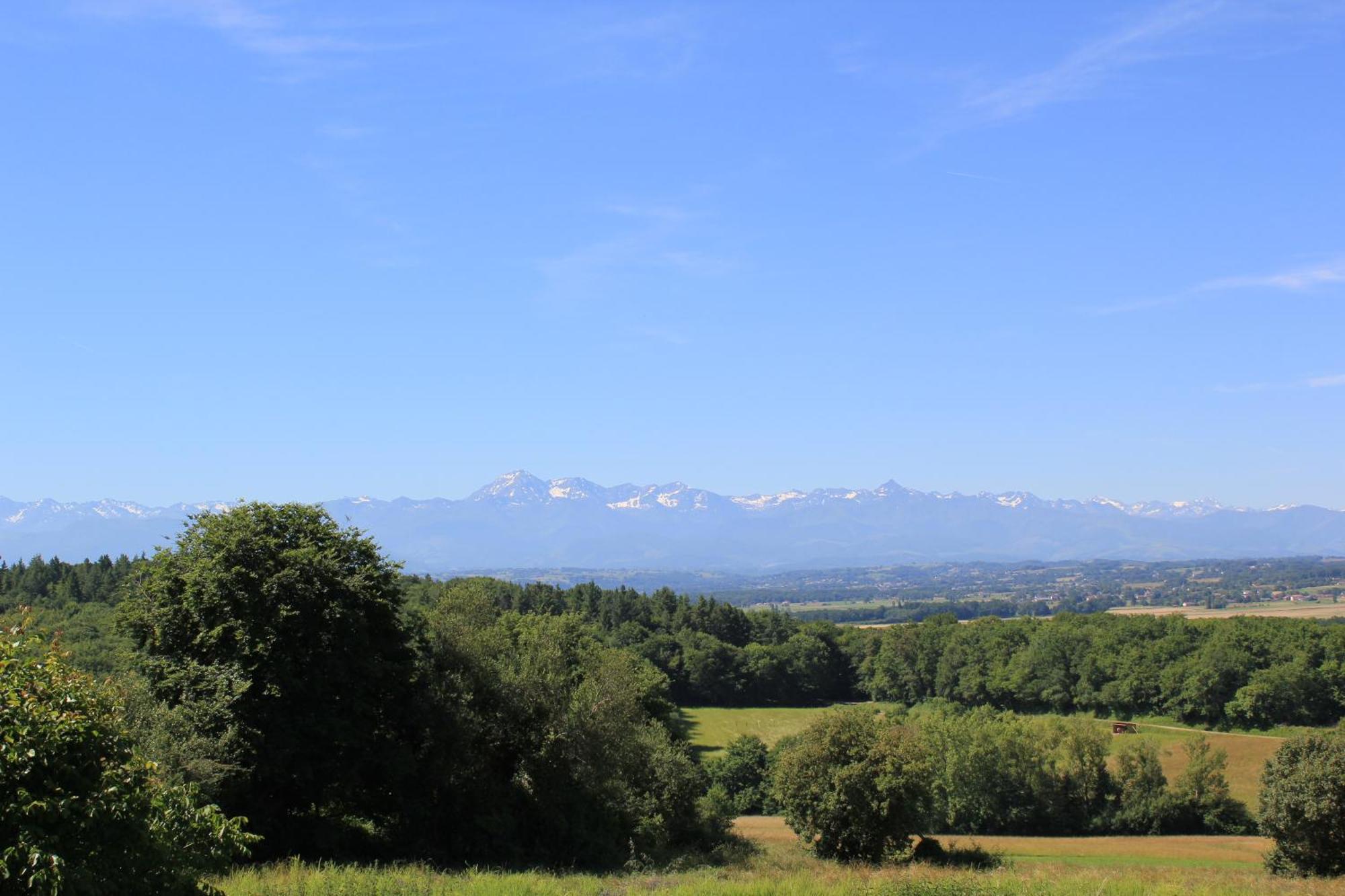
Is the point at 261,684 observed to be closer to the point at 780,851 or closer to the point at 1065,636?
the point at 780,851

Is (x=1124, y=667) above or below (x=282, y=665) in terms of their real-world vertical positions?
below

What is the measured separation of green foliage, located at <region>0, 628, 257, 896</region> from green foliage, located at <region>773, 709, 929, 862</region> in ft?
85.7

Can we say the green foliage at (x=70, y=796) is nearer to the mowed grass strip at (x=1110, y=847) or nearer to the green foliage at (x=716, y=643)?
the mowed grass strip at (x=1110, y=847)

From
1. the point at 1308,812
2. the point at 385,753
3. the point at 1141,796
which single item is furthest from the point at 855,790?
the point at 1141,796

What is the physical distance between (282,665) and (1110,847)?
133 feet

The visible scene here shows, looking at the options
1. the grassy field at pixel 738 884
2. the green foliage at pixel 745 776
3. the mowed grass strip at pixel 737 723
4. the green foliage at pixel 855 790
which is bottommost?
the mowed grass strip at pixel 737 723

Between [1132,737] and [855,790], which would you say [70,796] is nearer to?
[855,790]

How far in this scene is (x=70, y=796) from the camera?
26.6 feet

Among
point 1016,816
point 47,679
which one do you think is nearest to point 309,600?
point 47,679

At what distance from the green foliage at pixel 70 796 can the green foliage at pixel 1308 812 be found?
3234 centimetres

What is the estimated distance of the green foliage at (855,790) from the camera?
32062mm

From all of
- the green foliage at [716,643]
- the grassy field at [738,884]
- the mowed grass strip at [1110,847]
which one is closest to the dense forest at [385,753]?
the grassy field at [738,884]

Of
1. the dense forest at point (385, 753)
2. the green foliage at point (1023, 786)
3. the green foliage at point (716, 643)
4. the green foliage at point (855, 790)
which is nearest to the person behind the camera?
the dense forest at point (385, 753)

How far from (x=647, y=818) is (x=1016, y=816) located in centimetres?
2865
